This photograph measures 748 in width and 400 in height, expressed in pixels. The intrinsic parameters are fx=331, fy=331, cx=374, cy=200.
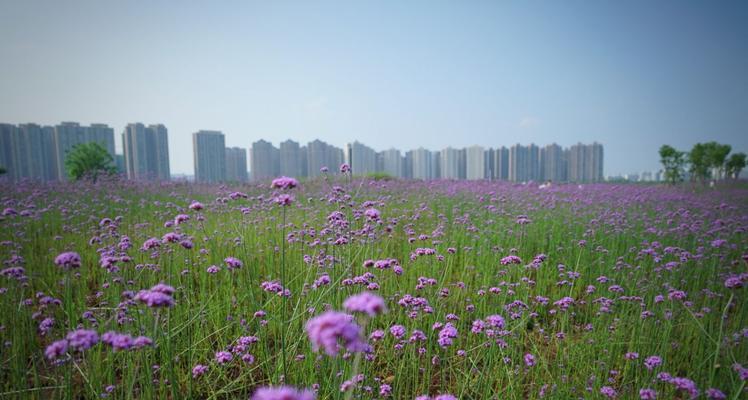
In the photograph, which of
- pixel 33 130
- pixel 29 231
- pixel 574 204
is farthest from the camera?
pixel 33 130

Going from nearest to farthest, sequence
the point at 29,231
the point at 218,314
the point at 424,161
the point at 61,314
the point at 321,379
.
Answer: the point at 321,379, the point at 218,314, the point at 61,314, the point at 29,231, the point at 424,161

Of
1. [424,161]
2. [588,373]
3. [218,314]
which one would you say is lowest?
[588,373]

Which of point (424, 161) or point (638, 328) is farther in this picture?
point (424, 161)

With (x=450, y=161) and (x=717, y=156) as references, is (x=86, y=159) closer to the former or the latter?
(x=717, y=156)

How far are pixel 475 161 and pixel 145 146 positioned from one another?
6465 cm

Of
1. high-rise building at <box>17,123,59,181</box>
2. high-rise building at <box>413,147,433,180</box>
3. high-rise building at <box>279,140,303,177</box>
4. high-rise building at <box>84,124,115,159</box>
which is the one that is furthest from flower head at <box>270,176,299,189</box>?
high-rise building at <box>413,147,433,180</box>

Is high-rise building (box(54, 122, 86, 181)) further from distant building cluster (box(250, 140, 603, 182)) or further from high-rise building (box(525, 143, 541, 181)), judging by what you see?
high-rise building (box(525, 143, 541, 181))

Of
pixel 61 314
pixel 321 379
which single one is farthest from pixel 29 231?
pixel 321 379

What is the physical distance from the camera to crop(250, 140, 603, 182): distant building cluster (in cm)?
5506

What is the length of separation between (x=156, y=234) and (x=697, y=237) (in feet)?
33.1

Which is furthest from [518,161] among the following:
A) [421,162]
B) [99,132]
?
[99,132]

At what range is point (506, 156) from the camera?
72.9 meters

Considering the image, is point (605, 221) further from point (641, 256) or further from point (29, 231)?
point (29, 231)

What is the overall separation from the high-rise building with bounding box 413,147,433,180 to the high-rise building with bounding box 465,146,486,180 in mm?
9501
